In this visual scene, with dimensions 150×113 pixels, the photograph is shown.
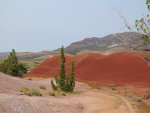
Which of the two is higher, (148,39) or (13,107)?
(148,39)

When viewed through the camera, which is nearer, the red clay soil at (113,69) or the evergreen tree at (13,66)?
the evergreen tree at (13,66)

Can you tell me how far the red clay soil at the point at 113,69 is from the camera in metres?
57.2

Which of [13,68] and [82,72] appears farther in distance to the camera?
[82,72]

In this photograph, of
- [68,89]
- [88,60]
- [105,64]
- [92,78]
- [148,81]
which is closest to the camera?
[68,89]

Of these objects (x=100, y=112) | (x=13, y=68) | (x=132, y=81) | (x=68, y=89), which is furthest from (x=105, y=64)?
(x=100, y=112)

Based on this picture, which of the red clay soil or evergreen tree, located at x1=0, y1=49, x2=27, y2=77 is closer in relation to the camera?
evergreen tree, located at x1=0, y1=49, x2=27, y2=77

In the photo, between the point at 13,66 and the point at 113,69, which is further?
the point at 113,69

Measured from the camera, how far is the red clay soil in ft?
188

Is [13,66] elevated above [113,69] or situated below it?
above

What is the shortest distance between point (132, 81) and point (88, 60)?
23409 mm

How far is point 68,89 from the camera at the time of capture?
3491 centimetres

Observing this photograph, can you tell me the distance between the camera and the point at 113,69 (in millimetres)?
64500

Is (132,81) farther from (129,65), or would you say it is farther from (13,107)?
(13,107)

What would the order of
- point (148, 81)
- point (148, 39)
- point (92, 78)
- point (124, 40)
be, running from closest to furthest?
1. point (148, 39)
2. point (124, 40)
3. point (148, 81)
4. point (92, 78)
